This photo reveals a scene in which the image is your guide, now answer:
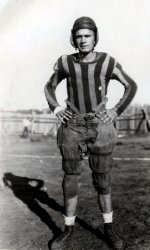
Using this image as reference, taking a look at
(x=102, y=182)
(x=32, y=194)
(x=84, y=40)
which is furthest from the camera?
(x=32, y=194)

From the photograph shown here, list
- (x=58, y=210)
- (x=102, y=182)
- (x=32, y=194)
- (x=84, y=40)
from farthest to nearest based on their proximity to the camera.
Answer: (x=32, y=194)
(x=58, y=210)
(x=102, y=182)
(x=84, y=40)

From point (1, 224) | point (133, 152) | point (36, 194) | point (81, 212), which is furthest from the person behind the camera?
point (133, 152)

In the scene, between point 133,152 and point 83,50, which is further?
point 133,152

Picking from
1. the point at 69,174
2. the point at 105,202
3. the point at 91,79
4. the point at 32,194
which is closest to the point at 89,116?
the point at 91,79

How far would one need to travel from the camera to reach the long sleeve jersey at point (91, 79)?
3.29 metres

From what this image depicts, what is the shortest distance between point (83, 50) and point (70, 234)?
5.73ft

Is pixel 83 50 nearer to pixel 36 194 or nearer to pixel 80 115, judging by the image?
pixel 80 115

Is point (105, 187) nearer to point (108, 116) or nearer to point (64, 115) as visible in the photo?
point (108, 116)

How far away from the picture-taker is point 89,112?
3.35 meters

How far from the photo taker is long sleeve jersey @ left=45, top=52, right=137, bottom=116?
130 inches

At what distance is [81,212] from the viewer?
14.5 feet

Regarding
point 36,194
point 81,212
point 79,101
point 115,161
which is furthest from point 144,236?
point 115,161

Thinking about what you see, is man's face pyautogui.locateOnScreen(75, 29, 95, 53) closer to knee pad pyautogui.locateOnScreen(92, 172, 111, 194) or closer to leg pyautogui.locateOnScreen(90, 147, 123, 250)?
leg pyautogui.locateOnScreen(90, 147, 123, 250)

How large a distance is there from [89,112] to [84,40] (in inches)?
25.8
